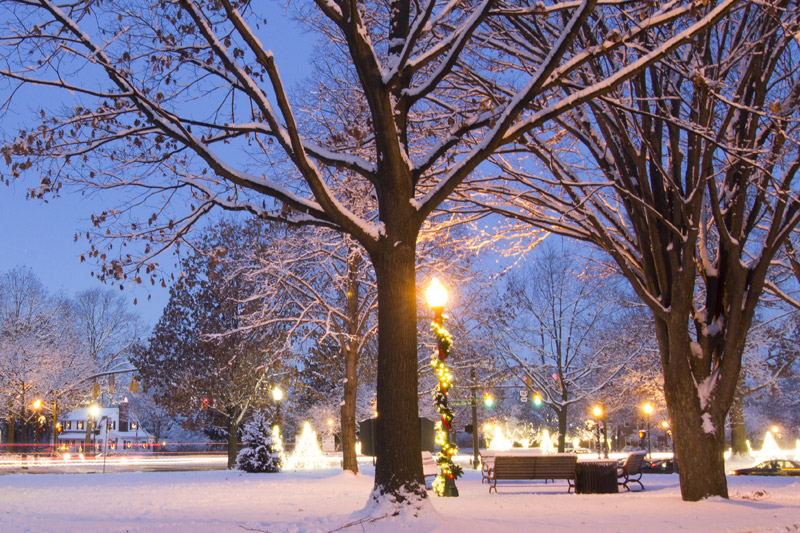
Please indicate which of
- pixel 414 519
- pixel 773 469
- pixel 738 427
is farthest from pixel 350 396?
pixel 738 427

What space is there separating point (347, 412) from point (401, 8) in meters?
14.7

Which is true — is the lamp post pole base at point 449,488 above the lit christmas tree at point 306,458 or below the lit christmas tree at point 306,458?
above

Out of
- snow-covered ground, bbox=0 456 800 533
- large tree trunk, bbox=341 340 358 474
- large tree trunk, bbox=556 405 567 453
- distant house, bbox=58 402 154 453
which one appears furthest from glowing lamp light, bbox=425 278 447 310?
distant house, bbox=58 402 154 453

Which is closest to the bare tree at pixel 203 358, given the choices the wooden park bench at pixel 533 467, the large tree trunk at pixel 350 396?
the large tree trunk at pixel 350 396

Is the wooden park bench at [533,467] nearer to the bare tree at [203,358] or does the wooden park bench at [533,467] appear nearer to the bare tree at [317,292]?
the bare tree at [317,292]

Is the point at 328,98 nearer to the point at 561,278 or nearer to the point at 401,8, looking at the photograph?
the point at 401,8

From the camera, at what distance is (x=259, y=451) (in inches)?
1048

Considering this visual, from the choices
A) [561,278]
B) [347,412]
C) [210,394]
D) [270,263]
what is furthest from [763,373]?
[210,394]

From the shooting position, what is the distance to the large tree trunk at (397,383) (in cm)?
830

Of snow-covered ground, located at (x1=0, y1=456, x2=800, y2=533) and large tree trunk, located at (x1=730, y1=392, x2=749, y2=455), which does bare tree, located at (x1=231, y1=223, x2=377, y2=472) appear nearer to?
snow-covered ground, located at (x1=0, y1=456, x2=800, y2=533)

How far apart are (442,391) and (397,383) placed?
540cm

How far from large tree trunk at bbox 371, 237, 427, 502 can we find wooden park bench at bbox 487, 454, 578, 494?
8.68 meters

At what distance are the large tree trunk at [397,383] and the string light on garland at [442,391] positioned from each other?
423 centimetres

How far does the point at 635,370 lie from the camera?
35969mm
